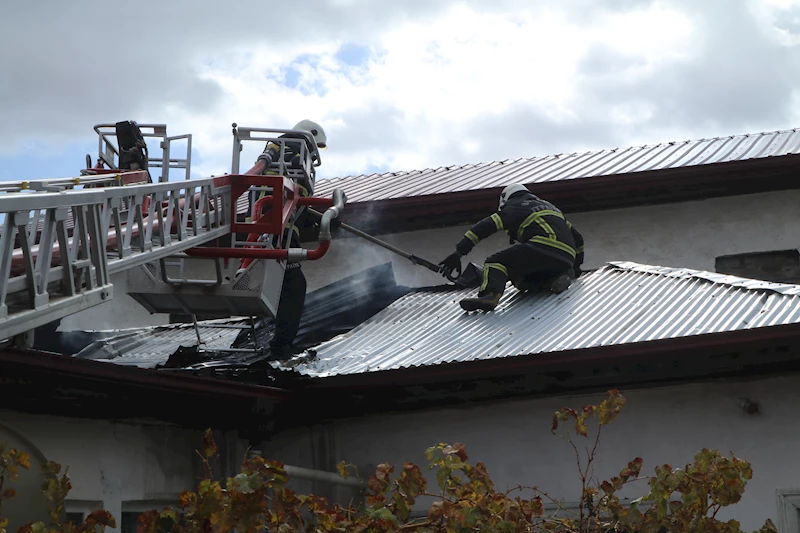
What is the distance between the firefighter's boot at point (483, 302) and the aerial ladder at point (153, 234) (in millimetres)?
1547

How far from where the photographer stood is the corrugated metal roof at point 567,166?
47.0 ft

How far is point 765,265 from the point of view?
13633 mm

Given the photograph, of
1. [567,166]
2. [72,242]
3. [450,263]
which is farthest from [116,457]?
[567,166]

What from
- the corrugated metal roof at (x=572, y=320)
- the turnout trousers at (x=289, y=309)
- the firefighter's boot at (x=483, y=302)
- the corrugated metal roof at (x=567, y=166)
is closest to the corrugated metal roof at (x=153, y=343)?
the turnout trousers at (x=289, y=309)

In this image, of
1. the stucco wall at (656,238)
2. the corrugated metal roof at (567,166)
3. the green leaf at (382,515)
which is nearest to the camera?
the green leaf at (382,515)

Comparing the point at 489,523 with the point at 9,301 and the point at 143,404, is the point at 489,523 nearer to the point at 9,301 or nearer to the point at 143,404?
the point at 9,301

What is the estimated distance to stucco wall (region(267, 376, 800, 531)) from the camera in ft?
24.8

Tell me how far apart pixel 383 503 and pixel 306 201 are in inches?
204

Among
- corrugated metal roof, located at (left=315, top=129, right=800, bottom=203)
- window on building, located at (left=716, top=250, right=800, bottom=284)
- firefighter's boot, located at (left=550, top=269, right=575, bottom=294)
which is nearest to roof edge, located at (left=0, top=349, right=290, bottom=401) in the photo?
firefighter's boot, located at (left=550, top=269, right=575, bottom=294)

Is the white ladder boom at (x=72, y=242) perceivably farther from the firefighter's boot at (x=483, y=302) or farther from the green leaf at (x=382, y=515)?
the firefighter's boot at (x=483, y=302)

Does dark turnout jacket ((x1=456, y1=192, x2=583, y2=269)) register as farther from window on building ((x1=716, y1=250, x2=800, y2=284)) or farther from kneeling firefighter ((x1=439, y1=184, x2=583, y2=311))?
window on building ((x1=716, y1=250, x2=800, y2=284))

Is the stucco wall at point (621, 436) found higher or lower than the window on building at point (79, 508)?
higher

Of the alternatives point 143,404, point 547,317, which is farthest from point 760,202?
point 143,404

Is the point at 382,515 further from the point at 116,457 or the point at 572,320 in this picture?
the point at 572,320
